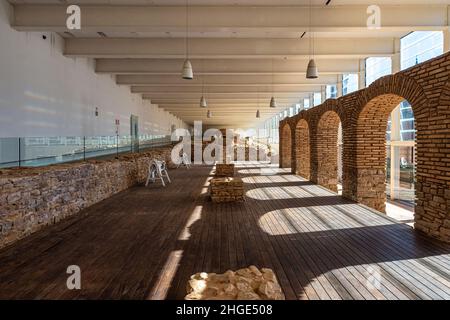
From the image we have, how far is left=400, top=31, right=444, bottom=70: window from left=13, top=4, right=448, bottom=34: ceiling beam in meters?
4.59

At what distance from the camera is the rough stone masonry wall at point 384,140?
5469mm

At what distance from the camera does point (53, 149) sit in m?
10.9

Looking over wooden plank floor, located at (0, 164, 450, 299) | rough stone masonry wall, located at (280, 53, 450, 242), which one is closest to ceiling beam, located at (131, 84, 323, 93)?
rough stone masonry wall, located at (280, 53, 450, 242)

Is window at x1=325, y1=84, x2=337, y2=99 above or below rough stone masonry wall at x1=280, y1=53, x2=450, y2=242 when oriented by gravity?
above

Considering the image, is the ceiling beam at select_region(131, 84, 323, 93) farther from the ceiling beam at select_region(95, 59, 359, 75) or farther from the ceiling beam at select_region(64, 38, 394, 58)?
the ceiling beam at select_region(64, 38, 394, 58)

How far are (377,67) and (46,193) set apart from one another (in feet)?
46.0

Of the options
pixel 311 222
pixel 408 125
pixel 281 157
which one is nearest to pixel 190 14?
pixel 311 222

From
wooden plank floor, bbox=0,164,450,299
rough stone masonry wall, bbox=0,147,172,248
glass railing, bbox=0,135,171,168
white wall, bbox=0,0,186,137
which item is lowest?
wooden plank floor, bbox=0,164,450,299

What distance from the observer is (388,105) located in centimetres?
843

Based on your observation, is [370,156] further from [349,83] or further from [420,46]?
[349,83]

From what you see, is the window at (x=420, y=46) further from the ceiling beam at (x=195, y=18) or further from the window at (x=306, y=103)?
the window at (x=306, y=103)

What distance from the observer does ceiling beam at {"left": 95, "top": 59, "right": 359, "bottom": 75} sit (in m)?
14.1

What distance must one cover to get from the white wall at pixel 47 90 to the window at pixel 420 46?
1238 centimetres

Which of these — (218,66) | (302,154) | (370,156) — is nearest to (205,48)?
(218,66)
